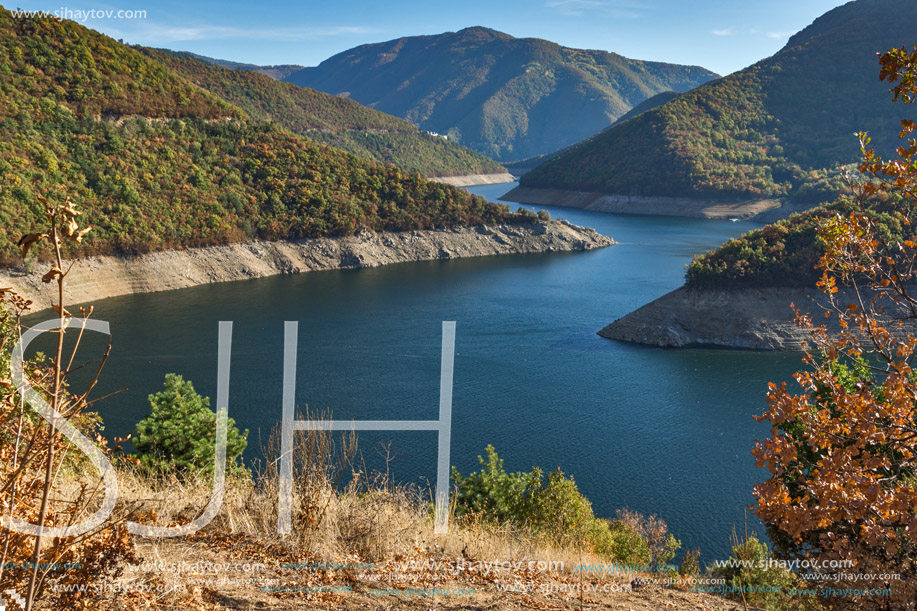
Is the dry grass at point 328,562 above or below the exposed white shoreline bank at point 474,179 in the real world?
below

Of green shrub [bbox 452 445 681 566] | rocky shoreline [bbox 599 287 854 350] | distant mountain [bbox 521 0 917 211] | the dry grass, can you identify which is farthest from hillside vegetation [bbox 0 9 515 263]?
distant mountain [bbox 521 0 917 211]

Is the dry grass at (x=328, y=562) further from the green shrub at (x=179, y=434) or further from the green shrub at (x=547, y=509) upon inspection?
the green shrub at (x=179, y=434)

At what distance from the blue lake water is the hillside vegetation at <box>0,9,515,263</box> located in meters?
7.43

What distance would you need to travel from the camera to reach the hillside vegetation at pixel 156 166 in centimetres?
5488

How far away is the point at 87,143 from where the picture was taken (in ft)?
197

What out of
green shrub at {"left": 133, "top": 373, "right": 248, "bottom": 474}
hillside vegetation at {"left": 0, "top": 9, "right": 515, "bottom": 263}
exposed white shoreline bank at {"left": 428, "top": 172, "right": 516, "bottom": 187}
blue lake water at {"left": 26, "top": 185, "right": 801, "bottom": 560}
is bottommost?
blue lake water at {"left": 26, "top": 185, "right": 801, "bottom": 560}

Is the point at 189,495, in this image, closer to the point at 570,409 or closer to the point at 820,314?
the point at 570,409

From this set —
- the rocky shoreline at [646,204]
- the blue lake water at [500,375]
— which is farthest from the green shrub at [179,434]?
the rocky shoreline at [646,204]

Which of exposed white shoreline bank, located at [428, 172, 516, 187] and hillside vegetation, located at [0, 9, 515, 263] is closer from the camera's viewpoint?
hillside vegetation, located at [0, 9, 515, 263]

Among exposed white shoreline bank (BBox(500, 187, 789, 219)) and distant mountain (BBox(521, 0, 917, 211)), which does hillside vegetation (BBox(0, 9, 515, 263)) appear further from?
distant mountain (BBox(521, 0, 917, 211))

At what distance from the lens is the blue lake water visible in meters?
24.6

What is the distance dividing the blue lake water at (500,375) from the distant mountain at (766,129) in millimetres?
60634

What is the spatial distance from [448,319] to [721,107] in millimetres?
109515

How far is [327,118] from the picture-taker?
139m
